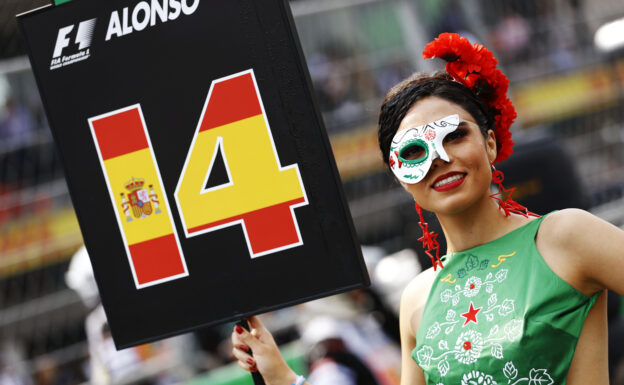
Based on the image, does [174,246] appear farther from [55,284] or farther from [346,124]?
[346,124]

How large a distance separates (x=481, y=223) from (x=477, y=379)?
393 millimetres

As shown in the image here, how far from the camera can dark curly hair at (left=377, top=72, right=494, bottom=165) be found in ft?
8.01

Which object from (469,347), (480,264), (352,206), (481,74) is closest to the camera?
(469,347)

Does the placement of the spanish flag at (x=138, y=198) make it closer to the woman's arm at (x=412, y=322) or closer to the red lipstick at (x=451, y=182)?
the woman's arm at (x=412, y=322)

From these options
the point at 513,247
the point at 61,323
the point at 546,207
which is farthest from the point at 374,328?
the point at 513,247

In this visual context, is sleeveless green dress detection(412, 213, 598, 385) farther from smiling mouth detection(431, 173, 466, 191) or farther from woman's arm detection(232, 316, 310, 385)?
woman's arm detection(232, 316, 310, 385)

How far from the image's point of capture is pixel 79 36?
263 centimetres

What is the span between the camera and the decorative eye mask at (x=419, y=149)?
233cm

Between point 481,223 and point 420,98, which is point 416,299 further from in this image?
point 420,98

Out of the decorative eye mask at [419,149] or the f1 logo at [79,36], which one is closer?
the decorative eye mask at [419,149]

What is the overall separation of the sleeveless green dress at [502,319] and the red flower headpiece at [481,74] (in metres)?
0.32

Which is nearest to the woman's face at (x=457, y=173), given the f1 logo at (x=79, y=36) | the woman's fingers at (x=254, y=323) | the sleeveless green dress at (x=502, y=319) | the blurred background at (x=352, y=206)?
the sleeveless green dress at (x=502, y=319)

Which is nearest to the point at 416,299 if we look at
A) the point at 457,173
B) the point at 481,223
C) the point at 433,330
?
the point at 433,330

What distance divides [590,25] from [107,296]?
6019mm
